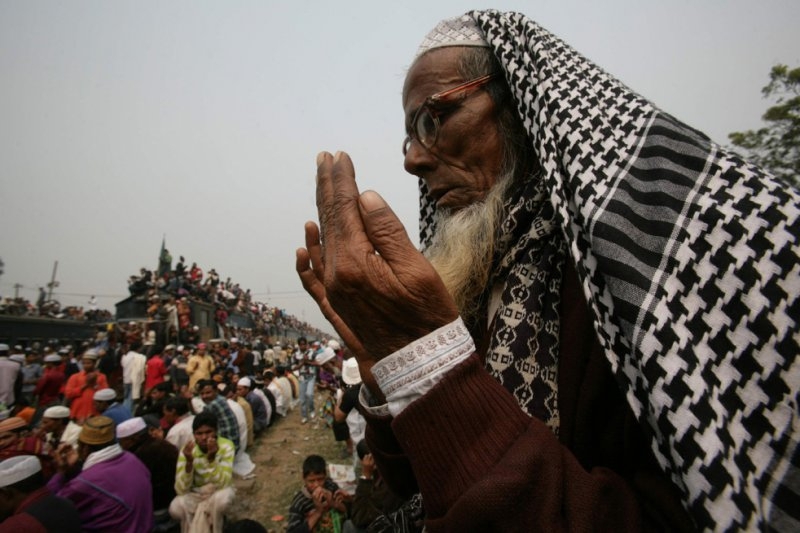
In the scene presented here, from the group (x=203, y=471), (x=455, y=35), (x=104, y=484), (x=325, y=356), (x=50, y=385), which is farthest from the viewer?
(x=325, y=356)

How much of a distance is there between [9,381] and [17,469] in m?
8.14

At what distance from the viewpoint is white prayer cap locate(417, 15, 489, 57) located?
190 centimetres

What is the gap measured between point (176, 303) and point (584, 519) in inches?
864

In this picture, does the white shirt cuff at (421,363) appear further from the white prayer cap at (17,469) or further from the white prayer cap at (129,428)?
the white prayer cap at (129,428)

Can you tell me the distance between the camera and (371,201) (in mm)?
1088

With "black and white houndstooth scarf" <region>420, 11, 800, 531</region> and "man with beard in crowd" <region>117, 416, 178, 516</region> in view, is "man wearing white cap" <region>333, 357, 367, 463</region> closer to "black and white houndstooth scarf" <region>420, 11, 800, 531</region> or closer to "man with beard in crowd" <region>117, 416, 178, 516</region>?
"man with beard in crowd" <region>117, 416, 178, 516</region>

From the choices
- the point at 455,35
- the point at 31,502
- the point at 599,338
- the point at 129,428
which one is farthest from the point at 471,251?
the point at 129,428

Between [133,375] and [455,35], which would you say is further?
[133,375]

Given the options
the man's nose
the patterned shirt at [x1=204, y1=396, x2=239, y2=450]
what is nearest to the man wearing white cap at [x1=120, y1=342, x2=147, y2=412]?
the patterned shirt at [x1=204, y1=396, x2=239, y2=450]

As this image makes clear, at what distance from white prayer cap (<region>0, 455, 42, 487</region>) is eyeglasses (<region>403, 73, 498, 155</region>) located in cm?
515

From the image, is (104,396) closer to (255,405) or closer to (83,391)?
(83,391)

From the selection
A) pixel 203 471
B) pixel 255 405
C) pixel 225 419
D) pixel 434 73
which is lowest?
pixel 255 405

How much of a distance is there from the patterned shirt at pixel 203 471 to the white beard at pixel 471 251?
677 cm

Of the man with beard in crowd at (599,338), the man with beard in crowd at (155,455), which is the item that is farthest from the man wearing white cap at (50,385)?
the man with beard in crowd at (599,338)
